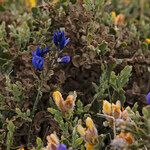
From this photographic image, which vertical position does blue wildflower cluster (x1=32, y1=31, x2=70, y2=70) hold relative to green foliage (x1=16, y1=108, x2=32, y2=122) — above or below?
above

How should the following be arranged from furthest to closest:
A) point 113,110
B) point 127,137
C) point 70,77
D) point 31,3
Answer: point 31,3, point 70,77, point 113,110, point 127,137

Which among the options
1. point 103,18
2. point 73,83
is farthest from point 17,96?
point 103,18

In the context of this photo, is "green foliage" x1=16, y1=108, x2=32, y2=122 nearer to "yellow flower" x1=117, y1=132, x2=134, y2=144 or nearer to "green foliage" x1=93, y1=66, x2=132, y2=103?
"green foliage" x1=93, y1=66, x2=132, y2=103

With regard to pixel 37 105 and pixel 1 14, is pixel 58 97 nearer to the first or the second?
pixel 37 105

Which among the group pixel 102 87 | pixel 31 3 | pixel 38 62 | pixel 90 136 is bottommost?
pixel 90 136

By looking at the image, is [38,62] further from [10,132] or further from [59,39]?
[10,132]

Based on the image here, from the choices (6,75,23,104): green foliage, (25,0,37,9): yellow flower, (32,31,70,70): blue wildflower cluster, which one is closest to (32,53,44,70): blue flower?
(32,31,70,70): blue wildflower cluster

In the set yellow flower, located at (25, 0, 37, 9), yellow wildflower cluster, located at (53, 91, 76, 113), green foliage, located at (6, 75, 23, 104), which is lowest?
yellow wildflower cluster, located at (53, 91, 76, 113)

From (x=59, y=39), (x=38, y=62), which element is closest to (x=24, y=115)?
(x=38, y=62)

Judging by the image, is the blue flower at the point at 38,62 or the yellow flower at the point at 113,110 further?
the blue flower at the point at 38,62

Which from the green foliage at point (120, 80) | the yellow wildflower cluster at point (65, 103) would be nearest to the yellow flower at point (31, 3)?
the green foliage at point (120, 80)

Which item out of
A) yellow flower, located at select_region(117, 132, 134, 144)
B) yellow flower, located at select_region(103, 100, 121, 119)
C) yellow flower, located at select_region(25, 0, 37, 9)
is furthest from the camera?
yellow flower, located at select_region(25, 0, 37, 9)

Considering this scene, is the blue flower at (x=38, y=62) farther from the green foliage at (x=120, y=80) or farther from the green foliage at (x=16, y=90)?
the green foliage at (x=120, y=80)
